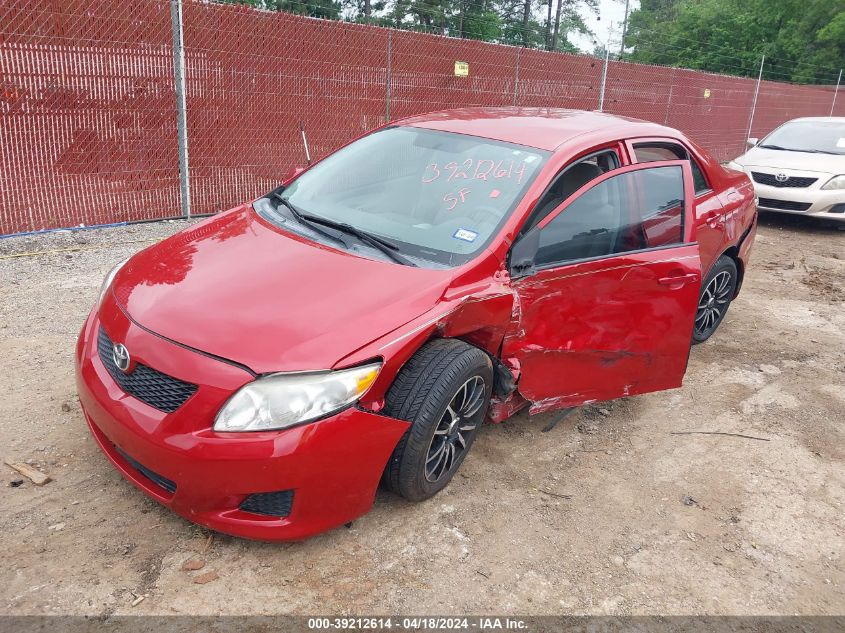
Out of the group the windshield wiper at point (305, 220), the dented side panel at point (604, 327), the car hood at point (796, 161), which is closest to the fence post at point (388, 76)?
the car hood at point (796, 161)

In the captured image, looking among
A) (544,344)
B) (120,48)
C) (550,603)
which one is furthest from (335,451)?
(120,48)

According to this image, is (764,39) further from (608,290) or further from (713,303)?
(608,290)

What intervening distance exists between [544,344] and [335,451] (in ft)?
4.24

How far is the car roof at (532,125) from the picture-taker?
12.0 feet

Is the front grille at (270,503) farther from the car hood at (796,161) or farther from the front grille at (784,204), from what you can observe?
the car hood at (796,161)

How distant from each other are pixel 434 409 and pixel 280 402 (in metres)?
0.66

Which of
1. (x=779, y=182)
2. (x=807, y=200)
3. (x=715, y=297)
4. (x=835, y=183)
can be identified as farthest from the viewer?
(x=779, y=182)

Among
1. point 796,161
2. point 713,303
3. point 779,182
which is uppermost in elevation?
point 796,161

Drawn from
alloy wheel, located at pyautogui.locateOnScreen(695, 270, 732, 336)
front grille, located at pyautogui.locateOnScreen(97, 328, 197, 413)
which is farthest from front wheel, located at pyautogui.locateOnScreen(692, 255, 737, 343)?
front grille, located at pyautogui.locateOnScreen(97, 328, 197, 413)

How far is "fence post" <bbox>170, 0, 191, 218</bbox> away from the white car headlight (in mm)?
8206

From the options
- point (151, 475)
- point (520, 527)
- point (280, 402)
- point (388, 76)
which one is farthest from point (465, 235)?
point (388, 76)

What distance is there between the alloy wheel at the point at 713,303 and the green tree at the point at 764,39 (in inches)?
1261

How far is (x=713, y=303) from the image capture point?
5.34 metres

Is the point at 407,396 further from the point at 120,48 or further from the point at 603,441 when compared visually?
the point at 120,48
